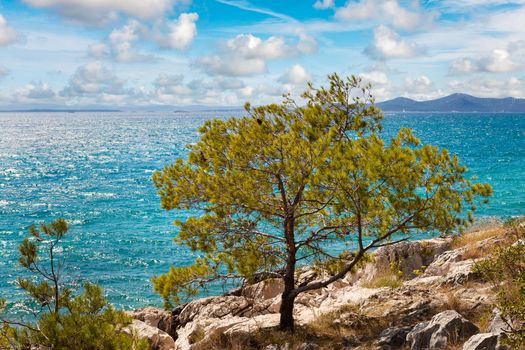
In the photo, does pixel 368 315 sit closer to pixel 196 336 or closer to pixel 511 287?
pixel 511 287

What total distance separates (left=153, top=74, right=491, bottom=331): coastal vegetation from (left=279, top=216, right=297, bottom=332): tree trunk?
0.03 m

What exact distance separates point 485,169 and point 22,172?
72.0m

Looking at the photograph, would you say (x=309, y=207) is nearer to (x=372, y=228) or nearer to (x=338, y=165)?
(x=372, y=228)

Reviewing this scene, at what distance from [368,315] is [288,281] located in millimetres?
2731

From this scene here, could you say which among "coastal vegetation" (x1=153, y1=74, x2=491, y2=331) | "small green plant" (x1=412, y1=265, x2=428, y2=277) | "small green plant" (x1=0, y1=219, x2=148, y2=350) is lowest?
"small green plant" (x1=412, y1=265, x2=428, y2=277)

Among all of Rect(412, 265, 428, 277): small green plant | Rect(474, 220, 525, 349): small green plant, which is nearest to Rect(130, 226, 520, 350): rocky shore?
Rect(412, 265, 428, 277): small green plant

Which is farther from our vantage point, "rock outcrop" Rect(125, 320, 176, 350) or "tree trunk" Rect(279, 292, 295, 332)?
"rock outcrop" Rect(125, 320, 176, 350)

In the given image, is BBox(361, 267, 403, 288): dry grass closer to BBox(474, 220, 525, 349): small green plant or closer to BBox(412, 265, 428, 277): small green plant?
BBox(412, 265, 428, 277): small green plant

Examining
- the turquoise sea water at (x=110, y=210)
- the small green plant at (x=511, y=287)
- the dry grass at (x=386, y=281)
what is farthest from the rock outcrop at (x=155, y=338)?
the turquoise sea water at (x=110, y=210)

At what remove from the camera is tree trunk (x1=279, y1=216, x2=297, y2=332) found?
15.1 meters

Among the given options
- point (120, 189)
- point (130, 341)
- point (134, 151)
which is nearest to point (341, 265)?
point (130, 341)

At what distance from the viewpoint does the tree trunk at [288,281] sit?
49.7ft

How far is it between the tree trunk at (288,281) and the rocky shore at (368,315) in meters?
0.37

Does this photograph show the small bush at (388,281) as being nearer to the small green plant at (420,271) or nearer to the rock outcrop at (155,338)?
the small green plant at (420,271)
